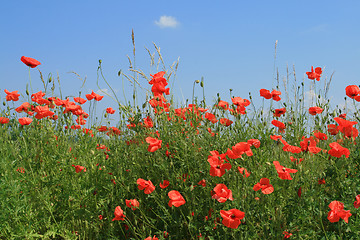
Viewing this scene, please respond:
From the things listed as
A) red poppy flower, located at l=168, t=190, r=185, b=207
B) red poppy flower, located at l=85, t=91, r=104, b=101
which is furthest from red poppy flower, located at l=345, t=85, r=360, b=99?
red poppy flower, located at l=85, t=91, r=104, b=101

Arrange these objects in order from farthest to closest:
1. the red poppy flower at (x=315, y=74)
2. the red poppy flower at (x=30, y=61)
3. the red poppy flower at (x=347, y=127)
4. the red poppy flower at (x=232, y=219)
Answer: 1. the red poppy flower at (x=315, y=74)
2. the red poppy flower at (x=30, y=61)
3. the red poppy flower at (x=347, y=127)
4. the red poppy flower at (x=232, y=219)

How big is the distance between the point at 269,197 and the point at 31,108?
2.43 m

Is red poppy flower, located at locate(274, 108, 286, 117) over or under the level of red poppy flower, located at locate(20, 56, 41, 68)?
under

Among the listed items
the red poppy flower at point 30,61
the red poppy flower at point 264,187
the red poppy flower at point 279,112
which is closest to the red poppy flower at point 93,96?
the red poppy flower at point 30,61

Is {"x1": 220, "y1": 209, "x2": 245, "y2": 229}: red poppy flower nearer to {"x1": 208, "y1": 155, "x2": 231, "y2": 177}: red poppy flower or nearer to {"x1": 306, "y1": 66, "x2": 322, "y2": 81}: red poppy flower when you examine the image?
{"x1": 208, "y1": 155, "x2": 231, "y2": 177}: red poppy flower

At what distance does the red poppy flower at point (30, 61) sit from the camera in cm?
334

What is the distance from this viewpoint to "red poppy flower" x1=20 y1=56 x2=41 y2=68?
11.0ft

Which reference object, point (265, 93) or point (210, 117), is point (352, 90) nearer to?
point (265, 93)

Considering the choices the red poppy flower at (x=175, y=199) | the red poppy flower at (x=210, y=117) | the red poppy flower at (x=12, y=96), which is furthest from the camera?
the red poppy flower at (x=12, y=96)

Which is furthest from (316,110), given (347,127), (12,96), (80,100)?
(12,96)

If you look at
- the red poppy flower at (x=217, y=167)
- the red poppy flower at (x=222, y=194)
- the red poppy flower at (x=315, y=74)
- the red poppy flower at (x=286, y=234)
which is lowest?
the red poppy flower at (x=286, y=234)

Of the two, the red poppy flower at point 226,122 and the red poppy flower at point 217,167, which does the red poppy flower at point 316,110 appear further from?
the red poppy flower at point 217,167

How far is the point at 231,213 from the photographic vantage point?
1.83 metres

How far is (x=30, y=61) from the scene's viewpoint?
132 inches
